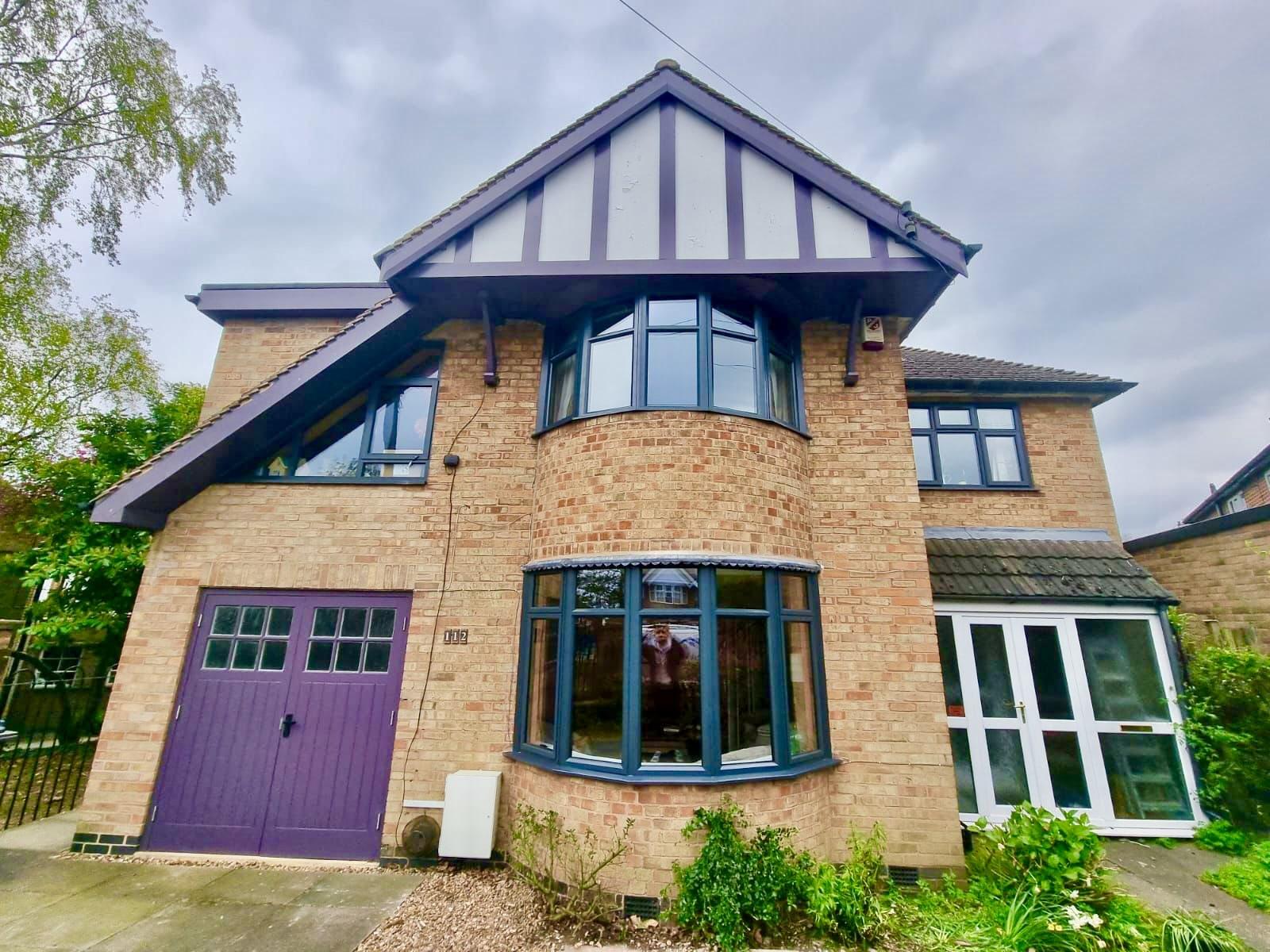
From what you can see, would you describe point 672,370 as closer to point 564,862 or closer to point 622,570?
point 622,570

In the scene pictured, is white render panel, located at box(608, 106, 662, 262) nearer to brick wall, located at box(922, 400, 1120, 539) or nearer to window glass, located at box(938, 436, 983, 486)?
brick wall, located at box(922, 400, 1120, 539)

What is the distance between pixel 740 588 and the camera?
4969 millimetres

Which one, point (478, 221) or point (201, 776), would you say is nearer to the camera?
point (201, 776)

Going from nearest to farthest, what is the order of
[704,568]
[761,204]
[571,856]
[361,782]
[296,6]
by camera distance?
[571,856] < [704,568] < [361,782] < [761,204] < [296,6]

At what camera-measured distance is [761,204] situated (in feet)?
19.0

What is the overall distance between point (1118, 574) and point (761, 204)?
22.0ft

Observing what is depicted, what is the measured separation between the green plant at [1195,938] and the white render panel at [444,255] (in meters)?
8.68

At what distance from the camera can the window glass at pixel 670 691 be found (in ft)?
15.2

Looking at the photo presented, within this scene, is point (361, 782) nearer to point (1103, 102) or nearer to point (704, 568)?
point (704, 568)

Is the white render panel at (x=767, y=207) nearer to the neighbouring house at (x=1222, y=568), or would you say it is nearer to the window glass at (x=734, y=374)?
the window glass at (x=734, y=374)

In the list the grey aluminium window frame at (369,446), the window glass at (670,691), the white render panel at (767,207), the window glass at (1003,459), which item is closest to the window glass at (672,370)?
the white render panel at (767,207)

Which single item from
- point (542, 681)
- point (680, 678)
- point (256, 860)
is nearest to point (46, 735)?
Answer: point (256, 860)

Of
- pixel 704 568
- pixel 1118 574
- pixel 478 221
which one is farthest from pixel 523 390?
pixel 1118 574

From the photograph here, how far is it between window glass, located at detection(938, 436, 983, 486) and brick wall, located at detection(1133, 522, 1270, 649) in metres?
3.39
